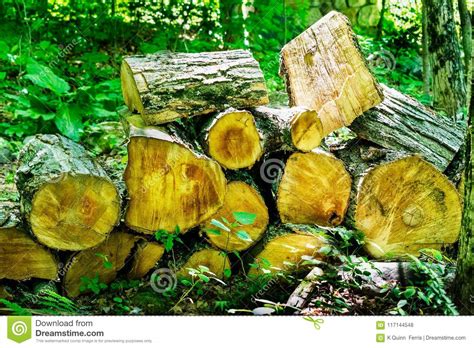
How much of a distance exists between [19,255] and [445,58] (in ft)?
9.97

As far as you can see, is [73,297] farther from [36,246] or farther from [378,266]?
[378,266]

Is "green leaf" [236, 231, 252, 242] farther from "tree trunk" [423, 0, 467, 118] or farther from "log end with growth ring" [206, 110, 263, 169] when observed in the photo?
"tree trunk" [423, 0, 467, 118]

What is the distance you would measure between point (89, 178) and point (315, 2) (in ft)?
16.8

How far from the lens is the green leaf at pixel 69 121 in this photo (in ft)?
13.3

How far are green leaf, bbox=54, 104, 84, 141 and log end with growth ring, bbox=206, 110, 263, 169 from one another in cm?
171

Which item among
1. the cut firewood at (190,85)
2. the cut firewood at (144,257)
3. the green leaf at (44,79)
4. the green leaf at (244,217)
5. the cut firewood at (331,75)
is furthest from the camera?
the green leaf at (44,79)

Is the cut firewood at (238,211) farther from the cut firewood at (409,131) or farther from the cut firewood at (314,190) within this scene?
the cut firewood at (409,131)

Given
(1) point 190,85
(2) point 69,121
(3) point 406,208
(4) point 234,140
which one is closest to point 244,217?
(4) point 234,140

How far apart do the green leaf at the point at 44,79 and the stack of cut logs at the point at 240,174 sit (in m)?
1.27

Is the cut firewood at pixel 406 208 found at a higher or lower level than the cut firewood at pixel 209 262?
higher

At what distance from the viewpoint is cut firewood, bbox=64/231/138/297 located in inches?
103

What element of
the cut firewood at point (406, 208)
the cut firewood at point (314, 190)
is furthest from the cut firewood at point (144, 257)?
the cut firewood at point (406, 208)

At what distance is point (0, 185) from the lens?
3613 mm
